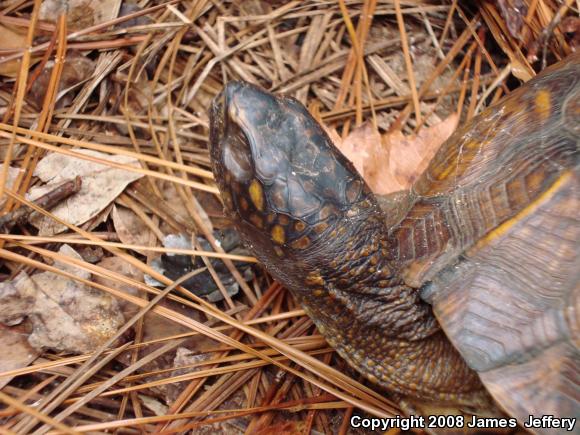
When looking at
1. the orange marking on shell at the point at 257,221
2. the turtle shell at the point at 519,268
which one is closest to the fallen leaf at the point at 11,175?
the orange marking on shell at the point at 257,221

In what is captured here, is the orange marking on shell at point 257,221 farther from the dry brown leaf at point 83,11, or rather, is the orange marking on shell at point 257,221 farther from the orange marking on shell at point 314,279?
the dry brown leaf at point 83,11

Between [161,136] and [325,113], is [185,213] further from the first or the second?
[325,113]

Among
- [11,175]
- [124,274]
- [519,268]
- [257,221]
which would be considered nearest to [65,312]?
[124,274]

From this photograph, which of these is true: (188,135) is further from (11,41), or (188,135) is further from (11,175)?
(11,41)

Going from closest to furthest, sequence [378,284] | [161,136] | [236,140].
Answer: [236,140]
[378,284]
[161,136]

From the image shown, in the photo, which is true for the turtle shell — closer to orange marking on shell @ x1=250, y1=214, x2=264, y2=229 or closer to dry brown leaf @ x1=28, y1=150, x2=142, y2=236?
orange marking on shell @ x1=250, y1=214, x2=264, y2=229

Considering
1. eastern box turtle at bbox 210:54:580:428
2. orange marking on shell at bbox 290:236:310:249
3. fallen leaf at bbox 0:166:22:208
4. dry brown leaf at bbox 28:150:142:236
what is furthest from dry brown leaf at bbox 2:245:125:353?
orange marking on shell at bbox 290:236:310:249

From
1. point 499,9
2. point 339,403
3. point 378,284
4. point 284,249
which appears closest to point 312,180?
point 284,249
